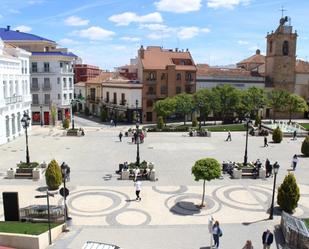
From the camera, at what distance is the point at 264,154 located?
32500mm

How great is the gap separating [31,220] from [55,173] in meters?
4.26

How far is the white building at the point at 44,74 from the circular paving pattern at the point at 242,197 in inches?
1470

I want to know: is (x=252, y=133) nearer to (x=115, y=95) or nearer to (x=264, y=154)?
(x=264, y=154)

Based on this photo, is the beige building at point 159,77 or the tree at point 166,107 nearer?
the tree at point 166,107

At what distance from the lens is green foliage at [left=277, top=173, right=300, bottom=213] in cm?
1728

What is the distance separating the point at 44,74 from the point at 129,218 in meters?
41.2

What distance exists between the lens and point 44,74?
53938mm

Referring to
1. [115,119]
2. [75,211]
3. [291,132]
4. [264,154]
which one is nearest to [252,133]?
[291,132]

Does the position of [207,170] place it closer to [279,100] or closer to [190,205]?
[190,205]

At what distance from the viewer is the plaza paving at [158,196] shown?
1561cm

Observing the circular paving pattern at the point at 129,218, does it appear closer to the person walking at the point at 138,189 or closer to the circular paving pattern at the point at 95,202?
the circular paving pattern at the point at 95,202

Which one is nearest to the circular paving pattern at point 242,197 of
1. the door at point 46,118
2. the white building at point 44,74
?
the white building at point 44,74

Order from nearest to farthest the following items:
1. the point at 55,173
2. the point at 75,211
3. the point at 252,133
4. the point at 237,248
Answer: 1. the point at 237,248
2. the point at 75,211
3. the point at 55,173
4. the point at 252,133

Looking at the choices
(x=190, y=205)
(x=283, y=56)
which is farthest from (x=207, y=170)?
(x=283, y=56)
